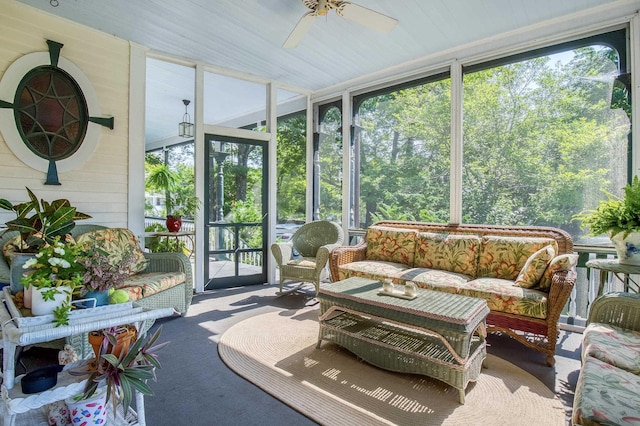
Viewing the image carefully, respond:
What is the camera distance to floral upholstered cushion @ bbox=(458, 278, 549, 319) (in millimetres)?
2639

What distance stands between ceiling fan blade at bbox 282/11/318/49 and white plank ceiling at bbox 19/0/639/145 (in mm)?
211

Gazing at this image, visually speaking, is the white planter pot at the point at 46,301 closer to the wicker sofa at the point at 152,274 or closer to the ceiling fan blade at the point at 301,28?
the wicker sofa at the point at 152,274

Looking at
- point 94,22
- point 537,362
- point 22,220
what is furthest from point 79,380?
point 94,22

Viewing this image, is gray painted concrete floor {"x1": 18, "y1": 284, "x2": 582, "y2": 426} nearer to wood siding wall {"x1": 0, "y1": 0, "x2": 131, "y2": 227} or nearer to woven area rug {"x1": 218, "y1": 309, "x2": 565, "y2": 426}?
woven area rug {"x1": 218, "y1": 309, "x2": 565, "y2": 426}

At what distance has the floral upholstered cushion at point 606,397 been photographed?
1168 mm

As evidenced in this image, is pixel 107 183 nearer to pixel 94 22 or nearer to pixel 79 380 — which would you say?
pixel 94 22

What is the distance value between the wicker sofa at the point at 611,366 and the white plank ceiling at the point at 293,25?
2.68m

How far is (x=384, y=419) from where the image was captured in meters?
1.89

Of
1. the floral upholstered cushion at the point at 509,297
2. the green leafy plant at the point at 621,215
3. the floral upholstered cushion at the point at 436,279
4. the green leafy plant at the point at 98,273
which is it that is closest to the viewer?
the green leafy plant at the point at 98,273

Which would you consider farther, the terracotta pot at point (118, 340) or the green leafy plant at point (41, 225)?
the green leafy plant at point (41, 225)

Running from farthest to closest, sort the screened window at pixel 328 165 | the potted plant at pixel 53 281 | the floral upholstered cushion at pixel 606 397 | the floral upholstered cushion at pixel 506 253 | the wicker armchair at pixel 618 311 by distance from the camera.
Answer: the screened window at pixel 328 165 → the floral upholstered cushion at pixel 506 253 → the wicker armchair at pixel 618 311 → the potted plant at pixel 53 281 → the floral upholstered cushion at pixel 606 397

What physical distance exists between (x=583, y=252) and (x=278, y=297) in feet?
11.0

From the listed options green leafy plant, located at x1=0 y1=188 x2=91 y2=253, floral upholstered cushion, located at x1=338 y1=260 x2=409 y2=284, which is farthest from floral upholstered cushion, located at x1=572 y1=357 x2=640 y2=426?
green leafy plant, located at x1=0 y1=188 x2=91 y2=253

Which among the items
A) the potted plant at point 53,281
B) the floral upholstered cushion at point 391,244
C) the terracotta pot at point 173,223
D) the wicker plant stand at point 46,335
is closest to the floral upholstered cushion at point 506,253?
the floral upholstered cushion at point 391,244
